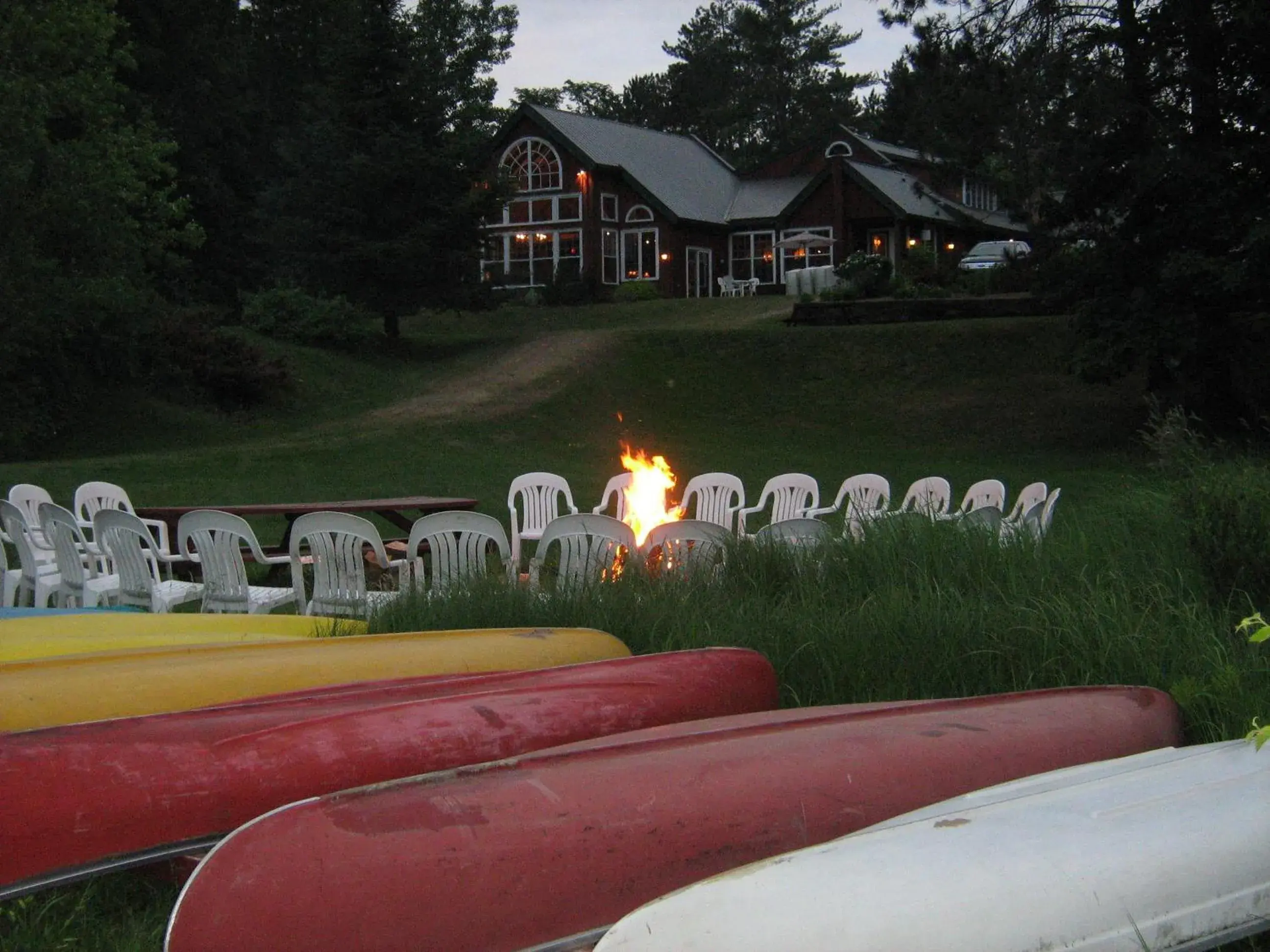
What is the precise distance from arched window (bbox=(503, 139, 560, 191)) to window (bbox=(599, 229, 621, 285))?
2.33 meters

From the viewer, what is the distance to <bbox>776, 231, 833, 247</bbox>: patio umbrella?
41.8 metres

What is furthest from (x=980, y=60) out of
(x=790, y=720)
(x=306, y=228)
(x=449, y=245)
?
(x=790, y=720)

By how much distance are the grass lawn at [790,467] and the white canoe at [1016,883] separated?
1.05 meters

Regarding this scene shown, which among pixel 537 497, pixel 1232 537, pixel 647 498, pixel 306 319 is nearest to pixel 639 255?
pixel 306 319

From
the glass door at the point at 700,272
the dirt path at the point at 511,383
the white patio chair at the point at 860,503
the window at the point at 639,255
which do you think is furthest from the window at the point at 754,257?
the white patio chair at the point at 860,503

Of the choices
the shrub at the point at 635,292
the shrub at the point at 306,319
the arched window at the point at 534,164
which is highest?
the arched window at the point at 534,164

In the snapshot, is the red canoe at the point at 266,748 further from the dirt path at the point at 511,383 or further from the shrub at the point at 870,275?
the shrub at the point at 870,275

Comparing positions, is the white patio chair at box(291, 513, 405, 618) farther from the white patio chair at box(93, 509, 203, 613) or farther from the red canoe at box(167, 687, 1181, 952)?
the red canoe at box(167, 687, 1181, 952)

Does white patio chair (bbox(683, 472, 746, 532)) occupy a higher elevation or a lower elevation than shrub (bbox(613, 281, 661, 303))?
lower

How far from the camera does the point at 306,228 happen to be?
30344 mm

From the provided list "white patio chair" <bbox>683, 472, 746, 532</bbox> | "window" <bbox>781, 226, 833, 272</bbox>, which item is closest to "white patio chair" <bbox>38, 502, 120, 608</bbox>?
"white patio chair" <bbox>683, 472, 746, 532</bbox>

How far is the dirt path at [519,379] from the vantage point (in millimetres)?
23672

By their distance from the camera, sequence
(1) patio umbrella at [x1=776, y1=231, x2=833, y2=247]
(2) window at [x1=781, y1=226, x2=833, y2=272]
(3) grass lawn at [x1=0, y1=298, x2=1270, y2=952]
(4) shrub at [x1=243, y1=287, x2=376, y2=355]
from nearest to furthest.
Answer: (3) grass lawn at [x1=0, y1=298, x2=1270, y2=952]
(4) shrub at [x1=243, y1=287, x2=376, y2=355]
(1) patio umbrella at [x1=776, y1=231, x2=833, y2=247]
(2) window at [x1=781, y1=226, x2=833, y2=272]

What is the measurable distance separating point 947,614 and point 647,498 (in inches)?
206
